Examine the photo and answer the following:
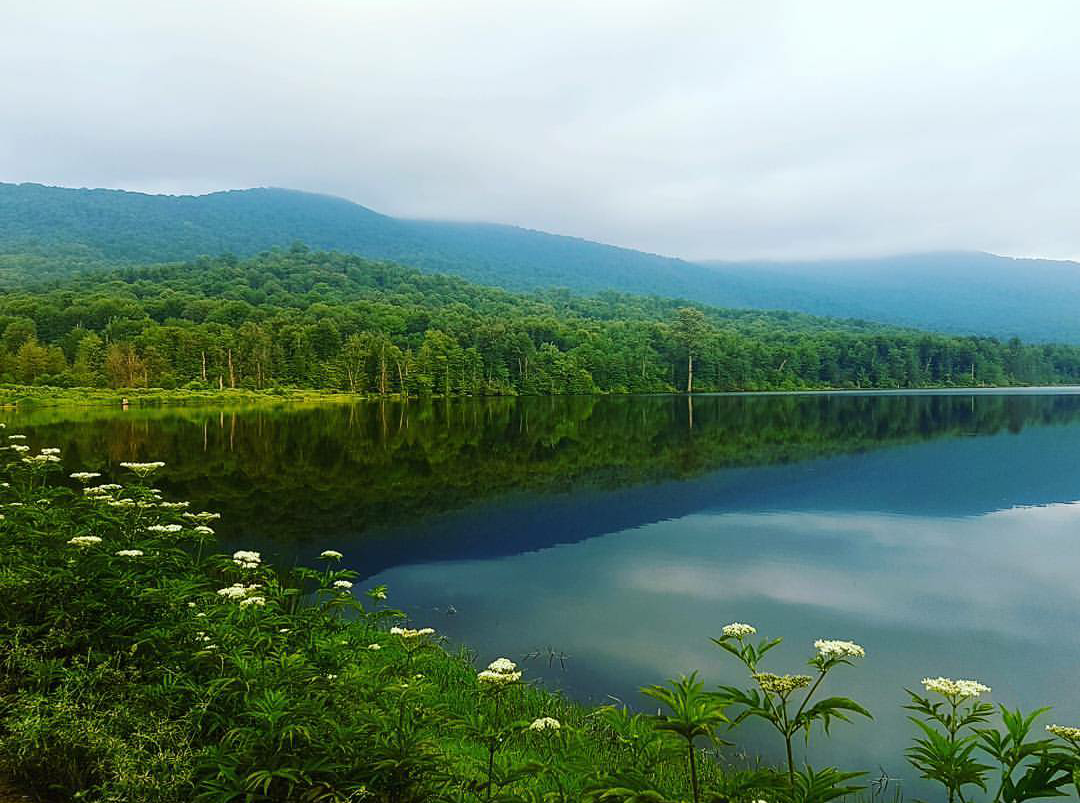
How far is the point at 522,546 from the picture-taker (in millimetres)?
16312

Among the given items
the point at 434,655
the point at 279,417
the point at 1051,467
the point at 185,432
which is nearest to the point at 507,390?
the point at 279,417

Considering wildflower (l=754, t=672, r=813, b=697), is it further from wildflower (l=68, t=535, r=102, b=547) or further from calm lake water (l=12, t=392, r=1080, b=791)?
wildflower (l=68, t=535, r=102, b=547)

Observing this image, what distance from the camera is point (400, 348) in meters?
116

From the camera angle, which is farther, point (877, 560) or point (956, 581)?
point (877, 560)

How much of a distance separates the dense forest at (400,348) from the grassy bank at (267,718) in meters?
87.2

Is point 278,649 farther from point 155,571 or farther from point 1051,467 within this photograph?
point 1051,467

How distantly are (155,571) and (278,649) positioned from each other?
5.39 ft

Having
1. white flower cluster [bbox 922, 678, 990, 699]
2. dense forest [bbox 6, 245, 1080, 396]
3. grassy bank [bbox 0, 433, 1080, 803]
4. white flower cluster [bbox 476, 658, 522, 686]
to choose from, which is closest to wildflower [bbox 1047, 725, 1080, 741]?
grassy bank [bbox 0, 433, 1080, 803]

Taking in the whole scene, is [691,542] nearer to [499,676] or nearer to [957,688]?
[499,676]

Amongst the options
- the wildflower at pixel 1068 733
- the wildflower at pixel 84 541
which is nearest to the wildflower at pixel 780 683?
the wildflower at pixel 1068 733

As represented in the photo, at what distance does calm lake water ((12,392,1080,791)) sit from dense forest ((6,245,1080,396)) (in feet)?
191

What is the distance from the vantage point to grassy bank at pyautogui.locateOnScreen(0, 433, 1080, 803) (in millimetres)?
2984

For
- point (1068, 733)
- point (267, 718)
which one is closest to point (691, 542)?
point (1068, 733)

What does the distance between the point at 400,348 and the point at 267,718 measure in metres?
115
